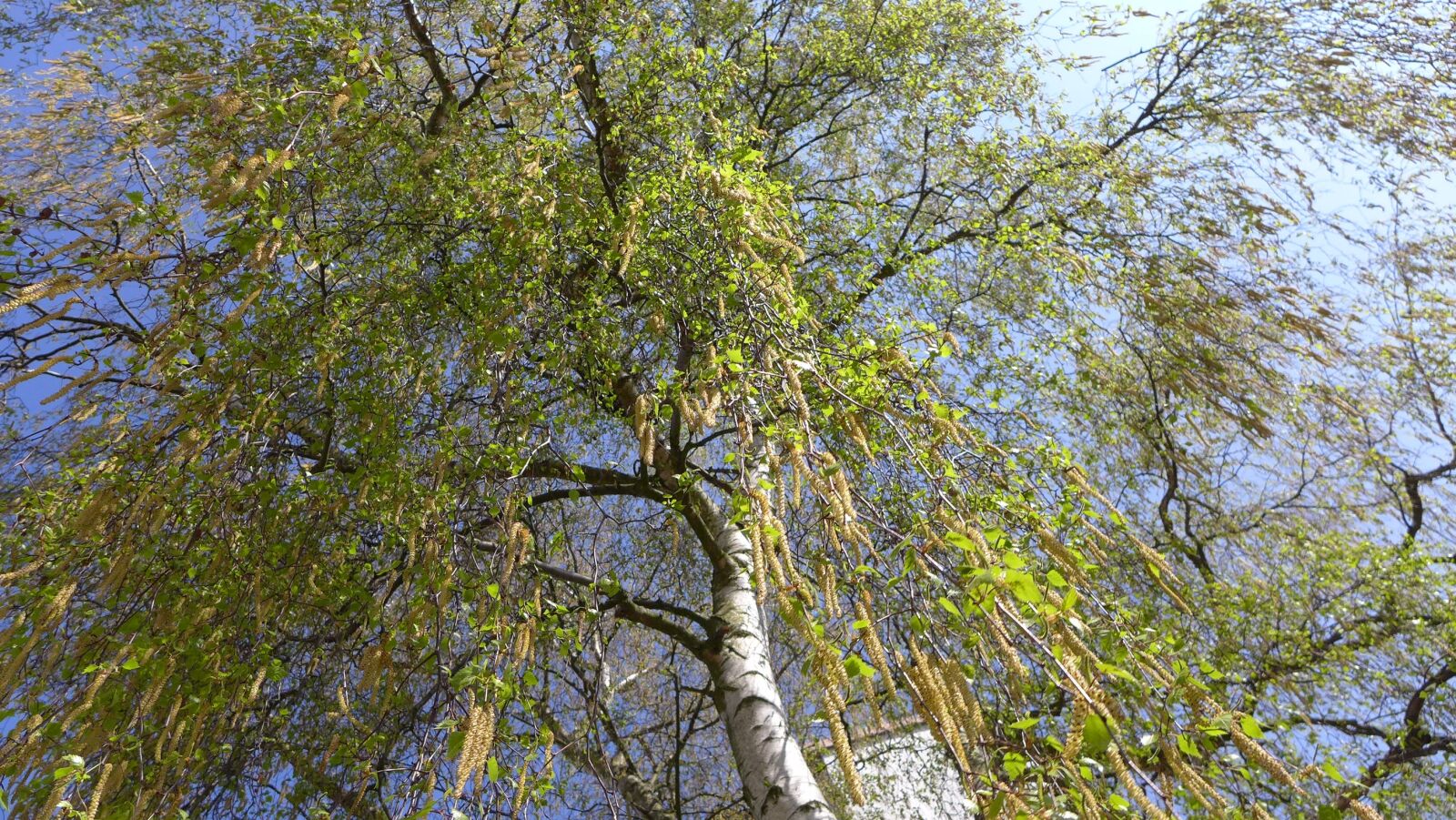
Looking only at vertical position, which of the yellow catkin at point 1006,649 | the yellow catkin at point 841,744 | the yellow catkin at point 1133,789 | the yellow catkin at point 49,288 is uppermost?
the yellow catkin at point 49,288

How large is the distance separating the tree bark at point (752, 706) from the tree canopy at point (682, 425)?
21 millimetres

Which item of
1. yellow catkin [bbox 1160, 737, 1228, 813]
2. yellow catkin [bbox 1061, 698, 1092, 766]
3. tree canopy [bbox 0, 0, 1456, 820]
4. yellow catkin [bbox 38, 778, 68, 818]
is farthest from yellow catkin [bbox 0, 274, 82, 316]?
yellow catkin [bbox 1160, 737, 1228, 813]

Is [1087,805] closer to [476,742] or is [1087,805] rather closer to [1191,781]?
[1191,781]

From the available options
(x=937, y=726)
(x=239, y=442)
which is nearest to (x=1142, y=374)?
(x=937, y=726)

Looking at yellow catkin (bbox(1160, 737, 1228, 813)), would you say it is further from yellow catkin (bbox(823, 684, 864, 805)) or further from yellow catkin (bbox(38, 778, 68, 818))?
yellow catkin (bbox(38, 778, 68, 818))

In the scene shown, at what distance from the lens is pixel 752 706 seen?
3225mm

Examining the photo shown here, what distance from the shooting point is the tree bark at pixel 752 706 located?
2.81 meters

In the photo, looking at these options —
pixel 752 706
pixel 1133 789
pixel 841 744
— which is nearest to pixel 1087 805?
pixel 1133 789

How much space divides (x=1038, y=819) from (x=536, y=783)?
52.2 inches

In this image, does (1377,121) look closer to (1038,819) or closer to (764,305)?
(764,305)

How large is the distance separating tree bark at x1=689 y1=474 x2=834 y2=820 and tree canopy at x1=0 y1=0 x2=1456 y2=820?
0.07ft

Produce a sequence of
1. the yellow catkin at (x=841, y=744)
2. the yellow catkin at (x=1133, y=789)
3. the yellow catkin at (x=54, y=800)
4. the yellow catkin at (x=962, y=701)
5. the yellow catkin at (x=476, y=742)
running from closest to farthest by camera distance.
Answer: the yellow catkin at (x=1133, y=789) → the yellow catkin at (x=841, y=744) → the yellow catkin at (x=962, y=701) → the yellow catkin at (x=476, y=742) → the yellow catkin at (x=54, y=800)

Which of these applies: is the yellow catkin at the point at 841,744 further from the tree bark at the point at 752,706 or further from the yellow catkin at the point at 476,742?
the tree bark at the point at 752,706

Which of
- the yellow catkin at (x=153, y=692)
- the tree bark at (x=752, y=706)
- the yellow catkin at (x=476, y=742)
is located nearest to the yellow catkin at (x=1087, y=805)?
the yellow catkin at (x=476, y=742)
